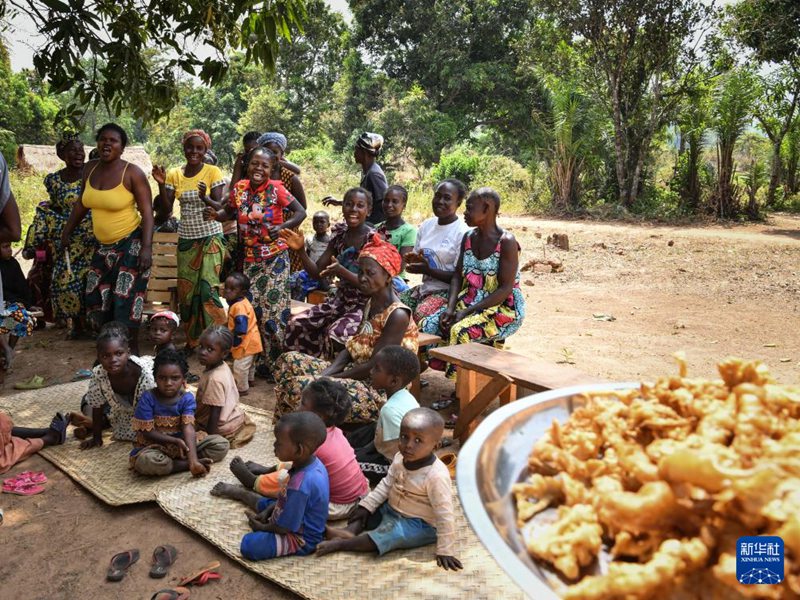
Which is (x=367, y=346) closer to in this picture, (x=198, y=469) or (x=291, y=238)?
(x=291, y=238)

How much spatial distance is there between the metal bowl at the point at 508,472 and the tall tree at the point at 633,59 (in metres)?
15.1

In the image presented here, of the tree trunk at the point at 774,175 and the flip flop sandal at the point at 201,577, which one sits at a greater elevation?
the tree trunk at the point at 774,175

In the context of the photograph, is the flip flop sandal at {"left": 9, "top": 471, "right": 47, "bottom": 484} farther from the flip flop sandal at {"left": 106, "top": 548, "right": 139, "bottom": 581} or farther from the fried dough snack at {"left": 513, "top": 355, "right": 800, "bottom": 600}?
the fried dough snack at {"left": 513, "top": 355, "right": 800, "bottom": 600}

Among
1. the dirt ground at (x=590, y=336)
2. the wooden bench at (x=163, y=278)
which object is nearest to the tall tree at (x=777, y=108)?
the dirt ground at (x=590, y=336)

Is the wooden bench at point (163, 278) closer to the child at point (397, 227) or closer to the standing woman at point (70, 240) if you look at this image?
the standing woman at point (70, 240)

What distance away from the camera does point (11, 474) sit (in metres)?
3.61

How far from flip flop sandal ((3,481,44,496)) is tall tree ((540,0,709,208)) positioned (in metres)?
14.7

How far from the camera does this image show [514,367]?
375 centimetres

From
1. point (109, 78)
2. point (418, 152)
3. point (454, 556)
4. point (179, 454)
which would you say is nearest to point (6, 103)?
point (418, 152)

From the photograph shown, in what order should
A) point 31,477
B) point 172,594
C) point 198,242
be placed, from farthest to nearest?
point 198,242, point 31,477, point 172,594

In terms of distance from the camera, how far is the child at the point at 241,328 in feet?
15.4

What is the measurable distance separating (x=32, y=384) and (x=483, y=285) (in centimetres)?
361

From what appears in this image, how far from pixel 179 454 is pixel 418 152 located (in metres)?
19.5

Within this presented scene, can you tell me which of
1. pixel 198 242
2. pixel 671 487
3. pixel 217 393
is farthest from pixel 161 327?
pixel 671 487
